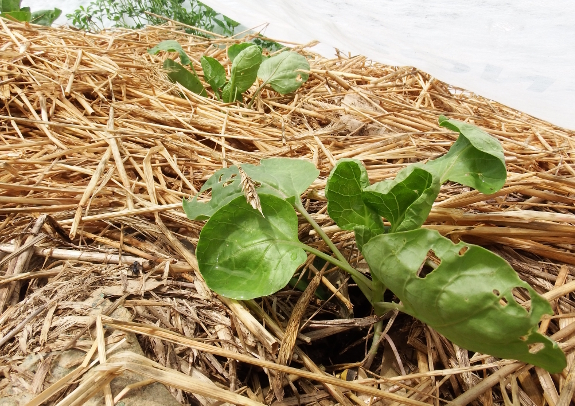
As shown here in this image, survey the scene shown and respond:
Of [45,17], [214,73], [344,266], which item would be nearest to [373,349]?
[344,266]

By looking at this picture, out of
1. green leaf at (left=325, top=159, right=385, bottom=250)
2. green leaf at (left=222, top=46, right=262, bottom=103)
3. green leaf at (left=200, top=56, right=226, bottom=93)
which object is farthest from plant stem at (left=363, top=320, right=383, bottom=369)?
green leaf at (left=200, top=56, right=226, bottom=93)

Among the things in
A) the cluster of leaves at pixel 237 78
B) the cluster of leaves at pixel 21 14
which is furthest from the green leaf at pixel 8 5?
the cluster of leaves at pixel 237 78

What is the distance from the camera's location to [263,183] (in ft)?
2.71

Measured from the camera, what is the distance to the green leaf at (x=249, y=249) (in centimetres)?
68

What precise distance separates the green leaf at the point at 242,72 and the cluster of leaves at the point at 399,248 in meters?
0.67

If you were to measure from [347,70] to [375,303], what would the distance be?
1.33 m

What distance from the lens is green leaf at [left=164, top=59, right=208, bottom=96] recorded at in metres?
1.53

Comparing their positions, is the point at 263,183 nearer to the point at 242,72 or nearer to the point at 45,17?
the point at 242,72

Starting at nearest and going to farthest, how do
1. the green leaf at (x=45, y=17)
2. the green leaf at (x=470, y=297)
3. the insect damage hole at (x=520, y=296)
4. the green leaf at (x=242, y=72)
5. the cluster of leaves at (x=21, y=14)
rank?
the green leaf at (x=470, y=297) < the insect damage hole at (x=520, y=296) < the green leaf at (x=242, y=72) < the cluster of leaves at (x=21, y=14) < the green leaf at (x=45, y=17)

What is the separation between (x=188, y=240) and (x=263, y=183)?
7.8 inches

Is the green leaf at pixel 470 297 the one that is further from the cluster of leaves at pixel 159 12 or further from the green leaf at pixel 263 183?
the cluster of leaves at pixel 159 12

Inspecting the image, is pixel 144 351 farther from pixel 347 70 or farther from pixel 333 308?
pixel 347 70

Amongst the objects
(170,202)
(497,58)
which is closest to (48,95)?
(170,202)

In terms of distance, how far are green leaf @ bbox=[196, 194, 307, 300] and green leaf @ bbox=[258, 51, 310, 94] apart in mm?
924
